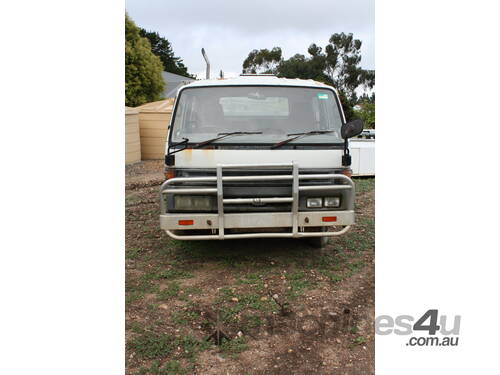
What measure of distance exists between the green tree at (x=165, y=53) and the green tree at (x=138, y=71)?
78.7 ft

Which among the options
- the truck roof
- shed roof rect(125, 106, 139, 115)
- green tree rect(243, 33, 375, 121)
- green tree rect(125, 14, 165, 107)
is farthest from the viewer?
green tree rect(243, 33, 375, 121)

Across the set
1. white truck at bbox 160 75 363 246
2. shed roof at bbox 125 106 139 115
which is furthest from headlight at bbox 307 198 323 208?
shed roof at bbox 125 106 139 115

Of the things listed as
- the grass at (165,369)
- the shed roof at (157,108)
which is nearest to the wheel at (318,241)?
the grass at (165,369)

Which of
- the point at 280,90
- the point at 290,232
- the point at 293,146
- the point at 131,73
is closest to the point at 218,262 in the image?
the point at 290,232

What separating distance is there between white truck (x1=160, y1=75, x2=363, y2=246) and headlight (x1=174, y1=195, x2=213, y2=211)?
0.03ft

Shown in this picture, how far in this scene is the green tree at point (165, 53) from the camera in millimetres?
40906

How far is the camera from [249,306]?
3570 millimetres

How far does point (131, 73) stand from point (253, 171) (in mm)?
14203

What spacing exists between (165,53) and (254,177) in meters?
42.8

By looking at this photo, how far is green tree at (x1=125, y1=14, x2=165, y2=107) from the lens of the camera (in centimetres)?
1630

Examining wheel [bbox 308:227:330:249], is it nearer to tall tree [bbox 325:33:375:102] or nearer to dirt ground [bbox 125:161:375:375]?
dirt ground [bbox 125:161:375:375]

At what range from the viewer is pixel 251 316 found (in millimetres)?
3404

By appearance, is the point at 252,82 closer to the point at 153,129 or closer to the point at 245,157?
the point at 245,157

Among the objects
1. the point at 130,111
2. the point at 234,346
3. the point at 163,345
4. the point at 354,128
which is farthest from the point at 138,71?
the point at 234,346
